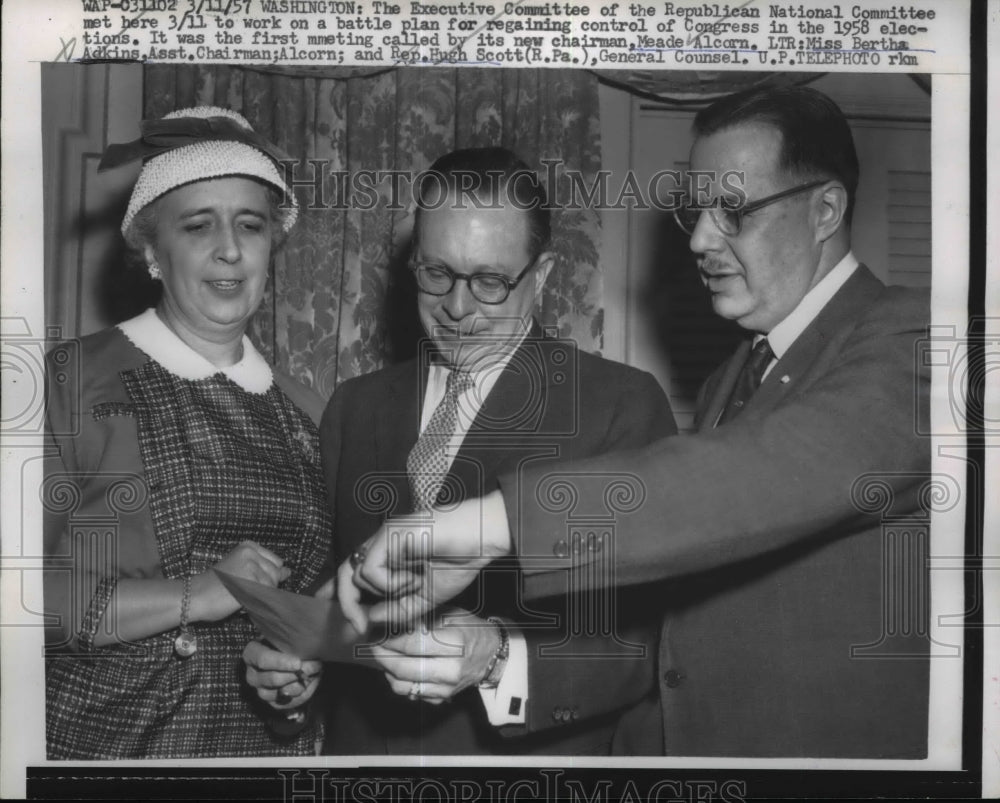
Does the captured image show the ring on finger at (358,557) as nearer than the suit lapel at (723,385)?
Yes

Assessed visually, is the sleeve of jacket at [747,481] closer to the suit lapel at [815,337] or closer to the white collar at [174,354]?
the suit lapel at [815,337]

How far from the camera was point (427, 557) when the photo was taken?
1415 millimetres

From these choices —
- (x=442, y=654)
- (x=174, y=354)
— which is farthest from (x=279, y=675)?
(x=174, y=354)

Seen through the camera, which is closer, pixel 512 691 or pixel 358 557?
pixel 358 557

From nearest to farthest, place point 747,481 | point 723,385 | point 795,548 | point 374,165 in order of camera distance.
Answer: point 747,481 < point 795,548 < point 723,385 < point 374,165

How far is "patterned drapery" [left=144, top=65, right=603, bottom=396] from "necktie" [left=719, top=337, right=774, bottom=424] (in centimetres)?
29

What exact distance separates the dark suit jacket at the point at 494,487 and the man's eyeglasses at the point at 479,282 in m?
0.09

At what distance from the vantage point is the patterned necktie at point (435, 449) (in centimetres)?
156

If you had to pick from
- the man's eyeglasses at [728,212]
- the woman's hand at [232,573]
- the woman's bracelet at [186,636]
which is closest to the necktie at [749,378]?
the man's eyeglasses at [728,212]

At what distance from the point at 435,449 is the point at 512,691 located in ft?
1.20

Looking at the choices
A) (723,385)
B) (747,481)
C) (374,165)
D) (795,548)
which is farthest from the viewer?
(374,165)

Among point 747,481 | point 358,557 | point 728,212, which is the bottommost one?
point 358,557

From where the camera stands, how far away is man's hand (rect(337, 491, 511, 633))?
4.48 ft

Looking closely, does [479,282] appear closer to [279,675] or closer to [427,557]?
[427,557]
